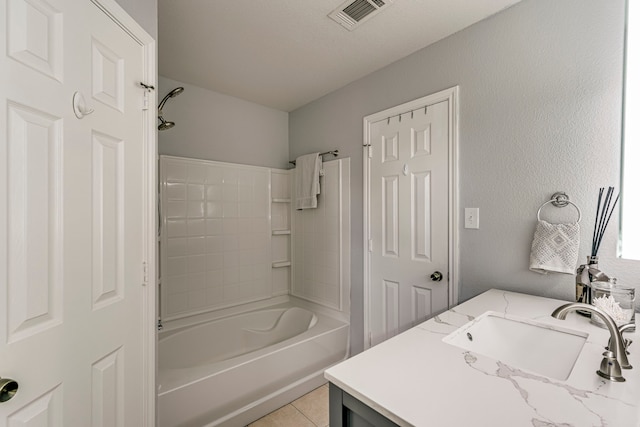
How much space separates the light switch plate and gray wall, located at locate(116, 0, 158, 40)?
191cm

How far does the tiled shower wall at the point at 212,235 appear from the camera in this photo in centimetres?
231

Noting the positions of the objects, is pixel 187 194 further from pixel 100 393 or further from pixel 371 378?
pixel 371 378

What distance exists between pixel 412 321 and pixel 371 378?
141 cm

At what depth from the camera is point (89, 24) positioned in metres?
0.95

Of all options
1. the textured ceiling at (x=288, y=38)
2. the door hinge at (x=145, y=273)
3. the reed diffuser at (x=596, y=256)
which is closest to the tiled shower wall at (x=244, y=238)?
the textured ceiling at (x=288, y=38)

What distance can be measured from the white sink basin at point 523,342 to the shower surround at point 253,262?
130 centimetres

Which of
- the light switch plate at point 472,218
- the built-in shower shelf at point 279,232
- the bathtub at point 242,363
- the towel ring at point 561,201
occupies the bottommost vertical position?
the bathtub at point 242,363

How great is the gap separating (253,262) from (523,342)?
2.24m

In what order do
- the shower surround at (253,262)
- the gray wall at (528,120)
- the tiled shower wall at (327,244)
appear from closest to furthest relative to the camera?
the gray wall at (528,120), the shower surround at (253,262), the tiled shower wall at (327,244)

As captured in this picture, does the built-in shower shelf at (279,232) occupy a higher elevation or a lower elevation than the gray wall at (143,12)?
lower

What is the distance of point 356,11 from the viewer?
158 cm

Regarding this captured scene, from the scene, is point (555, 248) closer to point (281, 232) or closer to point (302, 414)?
point (302, 414)

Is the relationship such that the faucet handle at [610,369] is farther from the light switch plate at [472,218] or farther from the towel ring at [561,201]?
the light switch plate at [472,218]

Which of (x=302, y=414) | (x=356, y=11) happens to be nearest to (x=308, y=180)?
(x=356, y=11)
